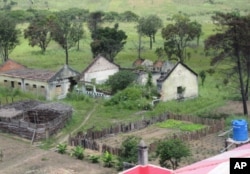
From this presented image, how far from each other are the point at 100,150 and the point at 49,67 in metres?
30.0

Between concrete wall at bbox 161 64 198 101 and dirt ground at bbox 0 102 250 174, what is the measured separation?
30.0 ft

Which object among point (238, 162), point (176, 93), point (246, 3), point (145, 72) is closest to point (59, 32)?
point (145, 72)

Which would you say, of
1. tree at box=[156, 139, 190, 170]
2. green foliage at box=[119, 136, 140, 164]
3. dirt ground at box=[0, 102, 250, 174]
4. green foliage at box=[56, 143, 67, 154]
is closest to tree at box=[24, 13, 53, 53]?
dirt ground at box=[0, 102, 250, 174]

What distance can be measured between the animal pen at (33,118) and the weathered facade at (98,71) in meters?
9.13

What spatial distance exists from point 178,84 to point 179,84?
0.16 metres

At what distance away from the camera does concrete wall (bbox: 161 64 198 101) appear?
41.8 meters

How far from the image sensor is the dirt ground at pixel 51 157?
25.9 m

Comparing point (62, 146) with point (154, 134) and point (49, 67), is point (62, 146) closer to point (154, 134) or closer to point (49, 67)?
point (154, 134)

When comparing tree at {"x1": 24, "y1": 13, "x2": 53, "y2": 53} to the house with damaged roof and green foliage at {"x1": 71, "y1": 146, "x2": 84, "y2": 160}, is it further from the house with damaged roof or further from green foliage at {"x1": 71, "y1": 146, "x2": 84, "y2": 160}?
green foliage at {"x1": 71, "y1": 146, "x2": 84, "y2": 160}

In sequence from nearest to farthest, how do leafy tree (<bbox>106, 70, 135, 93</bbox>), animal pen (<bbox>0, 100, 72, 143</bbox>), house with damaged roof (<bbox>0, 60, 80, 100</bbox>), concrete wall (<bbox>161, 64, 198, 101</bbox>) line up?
animal pen (<bbox>0, 100, 72, 143</bbox>), concrete wall (<bbox>161, 64, 198, 101</bbox>), house with damaged roof (<bbox>0, 60, 80, 100</bbox>), leafy tree (<bbox>106, 70, 135, 93</bbox>)

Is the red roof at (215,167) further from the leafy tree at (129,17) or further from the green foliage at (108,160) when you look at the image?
the leafy tree at (129,17)

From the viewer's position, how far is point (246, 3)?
11931 cm

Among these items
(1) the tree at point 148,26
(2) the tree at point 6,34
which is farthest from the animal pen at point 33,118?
(1) the tree at point 148,26

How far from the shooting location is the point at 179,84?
4278 cm
